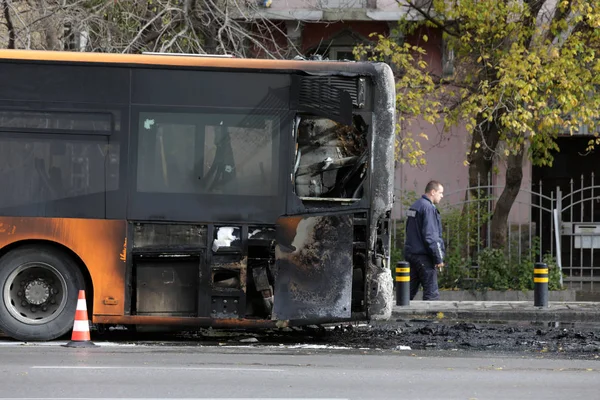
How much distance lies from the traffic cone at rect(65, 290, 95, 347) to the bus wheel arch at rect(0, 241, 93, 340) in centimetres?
46

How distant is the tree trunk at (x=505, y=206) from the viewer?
2098 centimetres

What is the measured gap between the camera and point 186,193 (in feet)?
39.2

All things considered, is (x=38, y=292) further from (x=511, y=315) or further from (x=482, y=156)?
(x=482, y=156)

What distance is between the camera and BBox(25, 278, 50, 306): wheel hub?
477 inches

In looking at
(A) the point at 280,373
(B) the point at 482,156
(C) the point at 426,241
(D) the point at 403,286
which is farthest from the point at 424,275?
(A) the point at 280,373

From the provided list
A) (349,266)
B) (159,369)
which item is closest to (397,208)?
(349,266)

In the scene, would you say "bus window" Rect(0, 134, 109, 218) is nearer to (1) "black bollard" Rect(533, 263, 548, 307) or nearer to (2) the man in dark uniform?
(2) the man in dark uniform

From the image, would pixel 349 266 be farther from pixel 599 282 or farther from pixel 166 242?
pixel 599 282

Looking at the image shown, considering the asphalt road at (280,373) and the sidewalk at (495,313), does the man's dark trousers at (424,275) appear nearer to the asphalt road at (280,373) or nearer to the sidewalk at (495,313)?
the sidewalk at (495,313)

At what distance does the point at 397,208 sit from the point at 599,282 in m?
4.03

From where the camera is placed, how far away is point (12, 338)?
1241cm

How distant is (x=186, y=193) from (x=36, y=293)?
1872 mm

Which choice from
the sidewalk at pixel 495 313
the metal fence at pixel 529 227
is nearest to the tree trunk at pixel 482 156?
the metal fence at pixel 529 227

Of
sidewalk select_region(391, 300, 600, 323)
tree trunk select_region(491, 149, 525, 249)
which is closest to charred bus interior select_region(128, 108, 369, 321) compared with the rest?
sidewalk select_region(391, 300, 600, 323)
